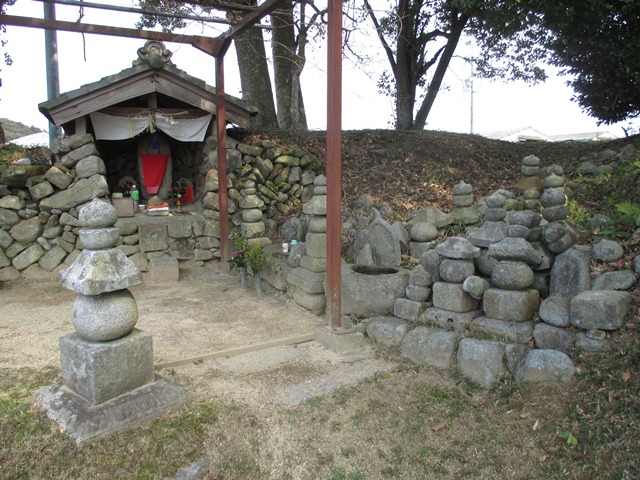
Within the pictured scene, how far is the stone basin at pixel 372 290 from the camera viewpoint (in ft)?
15.7

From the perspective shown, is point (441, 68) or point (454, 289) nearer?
point (454, 289)

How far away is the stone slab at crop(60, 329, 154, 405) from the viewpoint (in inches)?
122

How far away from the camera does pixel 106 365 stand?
10.2ft

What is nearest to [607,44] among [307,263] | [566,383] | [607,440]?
[307,263]

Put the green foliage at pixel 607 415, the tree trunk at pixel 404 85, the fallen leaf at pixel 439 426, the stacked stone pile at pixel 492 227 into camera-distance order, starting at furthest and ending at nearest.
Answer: the tree trunk at pixel 404 85 → the stacked stone pile at pixel 492 227 → the fallen leaf at pixel 439 426 → the green foliage at pixel 607 415

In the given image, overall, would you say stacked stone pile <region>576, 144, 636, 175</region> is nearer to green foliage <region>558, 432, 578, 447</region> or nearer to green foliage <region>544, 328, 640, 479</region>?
green foliage <region>544, 328, 640, 479</region>

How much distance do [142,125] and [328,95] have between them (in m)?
4.98

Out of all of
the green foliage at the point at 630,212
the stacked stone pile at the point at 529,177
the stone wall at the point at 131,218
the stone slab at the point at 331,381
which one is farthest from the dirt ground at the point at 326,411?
the stacked stone pile at the point at 529,177

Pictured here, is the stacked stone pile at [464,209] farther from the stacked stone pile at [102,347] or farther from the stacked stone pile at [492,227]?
the stacked stone pile at [102,347]

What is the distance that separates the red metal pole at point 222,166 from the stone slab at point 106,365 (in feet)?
14.9

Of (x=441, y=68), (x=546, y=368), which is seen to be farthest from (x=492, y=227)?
(x=441, y=68)

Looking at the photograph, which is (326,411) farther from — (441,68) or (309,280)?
(441,68)

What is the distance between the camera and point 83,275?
3.09 m

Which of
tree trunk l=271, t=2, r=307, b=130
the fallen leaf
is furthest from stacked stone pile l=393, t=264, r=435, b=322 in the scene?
tree trunk l=271, t=2, r=307, b=130
